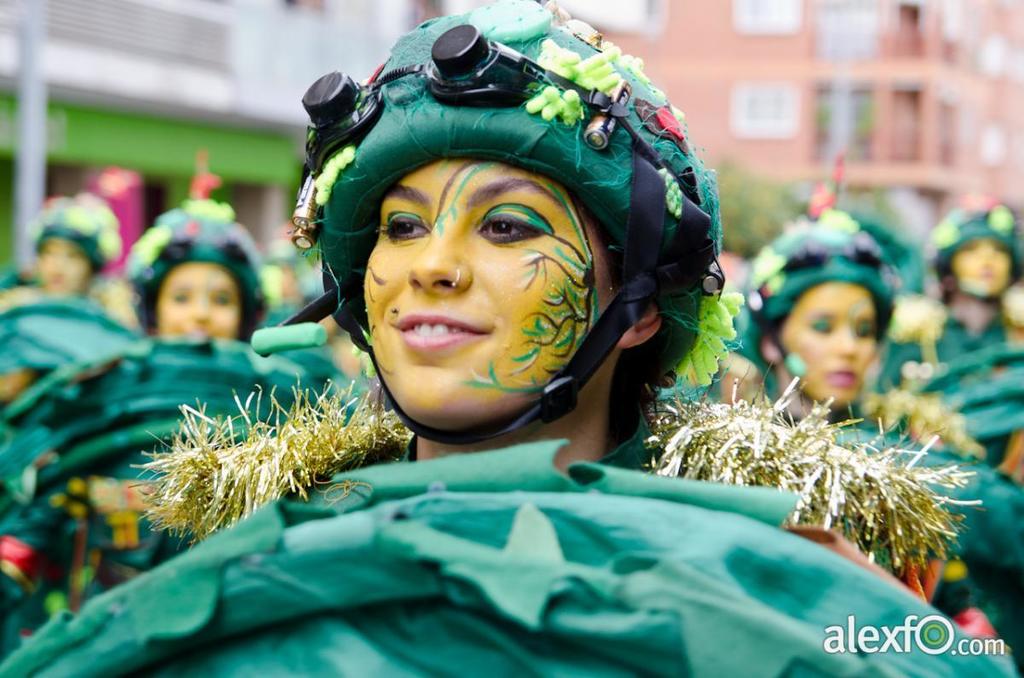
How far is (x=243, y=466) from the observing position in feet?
9.41

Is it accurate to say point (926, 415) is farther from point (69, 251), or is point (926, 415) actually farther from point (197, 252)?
point (69, 251)

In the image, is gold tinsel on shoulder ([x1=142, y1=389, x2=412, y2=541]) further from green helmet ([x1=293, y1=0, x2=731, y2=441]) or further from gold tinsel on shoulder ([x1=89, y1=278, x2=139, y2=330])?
gold tinsel on shoulder ([x1=89, y1=278, x2=139, y2=330])

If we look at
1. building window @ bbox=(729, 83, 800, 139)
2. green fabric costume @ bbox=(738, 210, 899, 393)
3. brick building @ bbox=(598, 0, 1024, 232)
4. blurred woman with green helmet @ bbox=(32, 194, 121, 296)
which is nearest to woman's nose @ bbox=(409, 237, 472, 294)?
green fabric costume @ bbox=(738, 210, 899, 393)

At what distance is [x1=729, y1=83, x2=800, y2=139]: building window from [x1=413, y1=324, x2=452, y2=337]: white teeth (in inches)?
1583

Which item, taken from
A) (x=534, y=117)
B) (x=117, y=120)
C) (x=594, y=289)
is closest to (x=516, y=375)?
(x=594, y=289)

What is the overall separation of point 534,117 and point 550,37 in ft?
Answer: 0.62

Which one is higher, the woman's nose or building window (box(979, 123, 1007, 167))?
building window (box(979, 123, 1007, 167))

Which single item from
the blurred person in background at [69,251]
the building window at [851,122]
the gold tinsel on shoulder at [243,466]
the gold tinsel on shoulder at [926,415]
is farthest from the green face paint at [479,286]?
the building window at [851,122]

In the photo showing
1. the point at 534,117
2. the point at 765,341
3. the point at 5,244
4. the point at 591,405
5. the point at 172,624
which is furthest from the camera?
the point at 5,244

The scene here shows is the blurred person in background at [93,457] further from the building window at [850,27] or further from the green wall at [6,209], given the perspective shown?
the building window at [850,27]

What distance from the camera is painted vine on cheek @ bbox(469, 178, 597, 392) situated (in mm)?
2631

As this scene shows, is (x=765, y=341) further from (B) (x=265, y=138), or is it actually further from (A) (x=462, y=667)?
(B) (x=265, y=138)

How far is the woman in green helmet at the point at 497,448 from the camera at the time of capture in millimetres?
1889

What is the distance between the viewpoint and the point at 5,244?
20.2 meters
